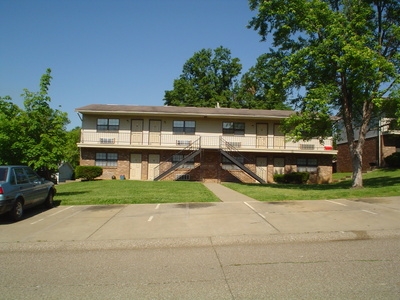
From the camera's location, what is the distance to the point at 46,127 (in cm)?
1370

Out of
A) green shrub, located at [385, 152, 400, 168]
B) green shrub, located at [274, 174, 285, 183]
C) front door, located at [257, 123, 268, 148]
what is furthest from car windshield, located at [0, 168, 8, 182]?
green shrub, located at [385, 152, 400, 168]

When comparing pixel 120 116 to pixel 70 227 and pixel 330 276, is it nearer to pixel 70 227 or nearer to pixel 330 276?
pixel 70 227

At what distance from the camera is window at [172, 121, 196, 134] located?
28.1 m

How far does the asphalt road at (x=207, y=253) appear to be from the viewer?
4.43 metres

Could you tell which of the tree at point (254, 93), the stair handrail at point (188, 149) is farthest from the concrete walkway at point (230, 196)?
the tree at point (254, 93)

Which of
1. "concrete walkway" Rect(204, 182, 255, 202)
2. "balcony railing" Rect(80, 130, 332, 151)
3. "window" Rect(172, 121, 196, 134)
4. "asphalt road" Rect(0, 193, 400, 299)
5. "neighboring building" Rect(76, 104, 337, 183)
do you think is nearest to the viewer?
"asphalt road" Rect(0, 193, 400, 299)

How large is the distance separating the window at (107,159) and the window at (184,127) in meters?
5.44

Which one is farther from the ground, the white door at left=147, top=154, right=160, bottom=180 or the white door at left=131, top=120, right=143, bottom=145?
the white door at left=131, top=120, right=143, bottom=145

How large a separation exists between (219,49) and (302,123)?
39.3 metres

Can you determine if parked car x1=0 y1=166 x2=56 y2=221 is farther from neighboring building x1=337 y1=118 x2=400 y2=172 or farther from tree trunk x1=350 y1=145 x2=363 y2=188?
neighboring building x1=337 y1=118 x2=400 y2=172

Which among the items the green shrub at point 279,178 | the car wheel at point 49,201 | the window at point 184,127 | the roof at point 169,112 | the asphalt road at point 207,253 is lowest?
the asphalt road at point 207,253

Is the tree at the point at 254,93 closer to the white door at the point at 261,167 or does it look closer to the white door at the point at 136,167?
the white door at the point at 261,167

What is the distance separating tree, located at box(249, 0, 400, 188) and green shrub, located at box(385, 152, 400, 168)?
10.3 m

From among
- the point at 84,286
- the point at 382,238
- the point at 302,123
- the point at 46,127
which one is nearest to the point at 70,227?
the point at 84,286
